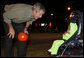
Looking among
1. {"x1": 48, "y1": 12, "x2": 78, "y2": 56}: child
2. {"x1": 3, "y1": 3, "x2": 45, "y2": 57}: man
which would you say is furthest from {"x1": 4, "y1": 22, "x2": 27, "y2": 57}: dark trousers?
{"x1": 48, "y1": 12, "x2": 78, "y2": 56}: child

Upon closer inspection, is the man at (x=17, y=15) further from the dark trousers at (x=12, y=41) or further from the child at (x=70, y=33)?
the child at (x=70, y=33)

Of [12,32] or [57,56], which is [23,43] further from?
[57,56]

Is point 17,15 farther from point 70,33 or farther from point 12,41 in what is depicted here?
point 70,33

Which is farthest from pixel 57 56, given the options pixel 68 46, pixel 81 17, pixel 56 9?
pixel 56 9

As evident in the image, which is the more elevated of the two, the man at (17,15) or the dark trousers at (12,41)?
the man at (17,15)

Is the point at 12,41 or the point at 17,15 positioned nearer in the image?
the point at 17,15

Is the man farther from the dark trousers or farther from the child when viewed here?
the child

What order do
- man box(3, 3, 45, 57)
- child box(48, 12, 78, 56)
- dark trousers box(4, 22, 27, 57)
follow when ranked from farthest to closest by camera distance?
dark trousers box(4, 22, 27, 57) < child box(48, 12, 78, 56) < man box(3, 3, 45, 57)

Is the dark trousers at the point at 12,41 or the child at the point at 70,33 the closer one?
the child at the point at 70,33

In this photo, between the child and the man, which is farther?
the child

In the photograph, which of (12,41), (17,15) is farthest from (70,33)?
(12,41)

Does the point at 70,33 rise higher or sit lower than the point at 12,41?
higher

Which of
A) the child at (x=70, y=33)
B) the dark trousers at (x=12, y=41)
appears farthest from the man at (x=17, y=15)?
the child at (x=70, y=33)

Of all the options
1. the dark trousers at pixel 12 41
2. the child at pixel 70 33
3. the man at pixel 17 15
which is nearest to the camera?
the man at pixel 17 15
